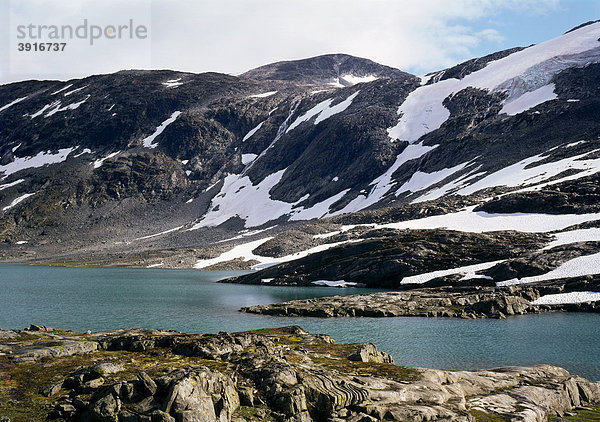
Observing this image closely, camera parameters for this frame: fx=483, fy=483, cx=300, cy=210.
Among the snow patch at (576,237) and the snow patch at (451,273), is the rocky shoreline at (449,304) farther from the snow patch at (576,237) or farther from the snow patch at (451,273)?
the snow patch at (576,237)

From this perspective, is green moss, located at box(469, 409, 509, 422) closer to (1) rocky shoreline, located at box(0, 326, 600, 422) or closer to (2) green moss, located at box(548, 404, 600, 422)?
(1) rocky shoreline, located at box(0, 326, 600, 422)

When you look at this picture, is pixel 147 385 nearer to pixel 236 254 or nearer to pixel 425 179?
pixel 236 254

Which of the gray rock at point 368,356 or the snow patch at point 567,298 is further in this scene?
the snow patch at point 567,298

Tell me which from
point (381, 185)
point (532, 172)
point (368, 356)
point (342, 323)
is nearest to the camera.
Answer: point (368, 356)

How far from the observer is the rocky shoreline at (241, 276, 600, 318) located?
6381 centimetres

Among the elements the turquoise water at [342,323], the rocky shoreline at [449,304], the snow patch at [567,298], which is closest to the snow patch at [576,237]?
the rocky shoreline at [449,304]

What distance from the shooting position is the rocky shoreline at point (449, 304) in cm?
6381

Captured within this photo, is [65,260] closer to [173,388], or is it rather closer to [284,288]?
[284,288]

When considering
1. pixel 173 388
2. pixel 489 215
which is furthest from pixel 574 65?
pixel 173 388

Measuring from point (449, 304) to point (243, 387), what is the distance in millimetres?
51593

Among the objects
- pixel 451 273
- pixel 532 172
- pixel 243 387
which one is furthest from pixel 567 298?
pixel 532 172

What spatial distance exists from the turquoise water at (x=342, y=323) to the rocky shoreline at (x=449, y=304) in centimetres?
328

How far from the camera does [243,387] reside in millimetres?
22656

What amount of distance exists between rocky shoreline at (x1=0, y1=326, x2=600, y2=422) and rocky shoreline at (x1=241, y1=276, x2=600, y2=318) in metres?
32.5
